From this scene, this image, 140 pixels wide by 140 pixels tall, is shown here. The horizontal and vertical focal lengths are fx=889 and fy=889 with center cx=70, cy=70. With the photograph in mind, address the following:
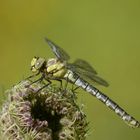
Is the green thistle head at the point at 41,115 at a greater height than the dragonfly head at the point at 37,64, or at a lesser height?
lesser

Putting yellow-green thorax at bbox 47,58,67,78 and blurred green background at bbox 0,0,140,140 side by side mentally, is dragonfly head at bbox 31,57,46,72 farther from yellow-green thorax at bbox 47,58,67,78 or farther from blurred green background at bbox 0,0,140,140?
blurred green background at bbox 0,0,140,140

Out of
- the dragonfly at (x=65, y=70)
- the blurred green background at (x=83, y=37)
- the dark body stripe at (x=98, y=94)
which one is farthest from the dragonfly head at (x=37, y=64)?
the blurred green background at (x=83, y=37)

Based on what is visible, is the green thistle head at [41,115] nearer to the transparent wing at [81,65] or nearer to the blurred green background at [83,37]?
the transparent wing at [81,65]

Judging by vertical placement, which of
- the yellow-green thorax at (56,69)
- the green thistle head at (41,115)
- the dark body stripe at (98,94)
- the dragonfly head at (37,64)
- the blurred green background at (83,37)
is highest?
the blurred green background at (83,37)

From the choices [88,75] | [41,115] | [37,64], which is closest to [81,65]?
[88,75]

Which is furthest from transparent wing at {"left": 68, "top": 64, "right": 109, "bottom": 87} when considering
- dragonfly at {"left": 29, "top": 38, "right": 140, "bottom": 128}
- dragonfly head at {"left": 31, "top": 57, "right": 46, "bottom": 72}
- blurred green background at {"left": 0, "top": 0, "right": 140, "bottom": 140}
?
blurred green background at {"left": 0, "top": 0, "right": 140, "bottom": 140}

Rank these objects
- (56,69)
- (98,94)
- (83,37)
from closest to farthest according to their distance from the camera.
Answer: (56,69), (98,94), (83,37)

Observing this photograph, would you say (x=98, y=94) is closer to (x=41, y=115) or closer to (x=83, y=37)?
(x=41, y=115)

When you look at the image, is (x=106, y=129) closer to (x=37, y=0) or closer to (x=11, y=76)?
(x=11, y=76)
